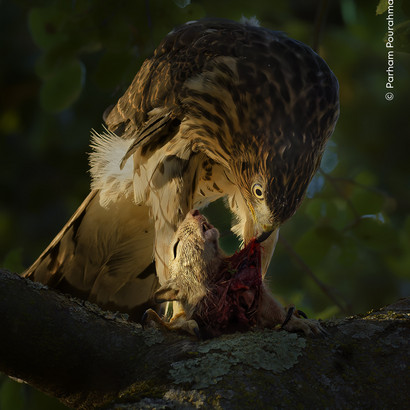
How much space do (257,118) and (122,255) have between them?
5.71 feet

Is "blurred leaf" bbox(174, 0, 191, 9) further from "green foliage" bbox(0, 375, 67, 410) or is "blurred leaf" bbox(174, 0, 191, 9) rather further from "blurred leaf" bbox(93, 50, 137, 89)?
"green foliage" bbox(0, 375, 67, 410)

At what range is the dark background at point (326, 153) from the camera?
3.47 metres

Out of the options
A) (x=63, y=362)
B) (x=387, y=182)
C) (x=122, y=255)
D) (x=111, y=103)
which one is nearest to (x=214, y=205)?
(x=122, y=255)

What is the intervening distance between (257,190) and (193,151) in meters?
0.70

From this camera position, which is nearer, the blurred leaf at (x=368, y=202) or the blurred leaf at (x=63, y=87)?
the blurred leaf at (x=63, y=87)

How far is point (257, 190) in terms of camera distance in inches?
125

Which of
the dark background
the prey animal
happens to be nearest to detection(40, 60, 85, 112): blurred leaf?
the dark background

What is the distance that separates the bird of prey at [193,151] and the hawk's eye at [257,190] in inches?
0.4

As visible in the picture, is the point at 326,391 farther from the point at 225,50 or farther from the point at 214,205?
the point at 214,205

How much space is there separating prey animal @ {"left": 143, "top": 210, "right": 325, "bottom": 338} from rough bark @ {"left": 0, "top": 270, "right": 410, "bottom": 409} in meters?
0.24

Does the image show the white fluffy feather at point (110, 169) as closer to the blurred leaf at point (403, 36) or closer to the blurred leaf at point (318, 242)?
the blurred leaf at point (318, 242)

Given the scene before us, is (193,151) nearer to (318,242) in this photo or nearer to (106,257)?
(318,242)

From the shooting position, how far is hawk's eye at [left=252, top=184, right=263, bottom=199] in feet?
10.3

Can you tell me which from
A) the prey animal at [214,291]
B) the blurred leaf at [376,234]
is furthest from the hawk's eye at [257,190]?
the blurred leaf at [376,234]
